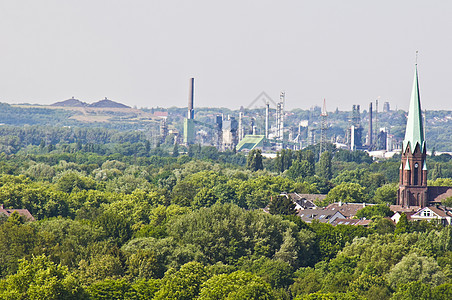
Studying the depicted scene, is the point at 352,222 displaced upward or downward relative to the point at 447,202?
downward

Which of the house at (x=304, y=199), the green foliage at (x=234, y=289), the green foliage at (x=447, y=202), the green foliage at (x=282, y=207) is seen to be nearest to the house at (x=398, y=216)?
the green foliage at (x=447, y=202)

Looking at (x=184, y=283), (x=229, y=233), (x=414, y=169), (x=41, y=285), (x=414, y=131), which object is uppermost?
(x=414, y=131)

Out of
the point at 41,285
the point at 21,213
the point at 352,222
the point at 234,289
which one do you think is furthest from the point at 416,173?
the point at 41,285

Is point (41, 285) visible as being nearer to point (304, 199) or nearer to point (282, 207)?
point (282, 207)

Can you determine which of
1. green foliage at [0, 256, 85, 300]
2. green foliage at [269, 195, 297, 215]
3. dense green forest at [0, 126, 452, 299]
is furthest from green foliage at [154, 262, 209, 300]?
green foliage at [269, 195, 297, 215]

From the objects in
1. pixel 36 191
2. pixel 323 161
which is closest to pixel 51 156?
pixel 323 161

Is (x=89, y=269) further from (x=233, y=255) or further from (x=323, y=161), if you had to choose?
(x=323, y=161)

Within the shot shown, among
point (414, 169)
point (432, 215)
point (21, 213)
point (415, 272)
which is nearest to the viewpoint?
point (415, 272)
